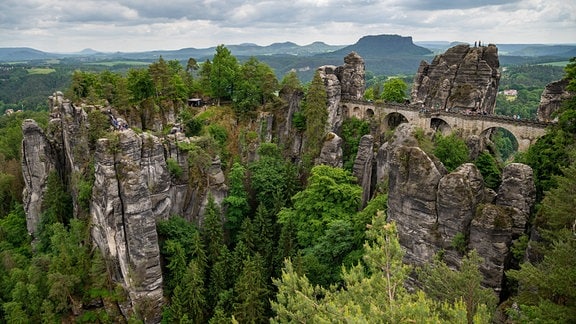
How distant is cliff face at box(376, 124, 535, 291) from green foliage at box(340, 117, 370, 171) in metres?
19.2

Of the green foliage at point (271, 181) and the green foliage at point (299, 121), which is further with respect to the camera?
the green foliage at point (299, 121)

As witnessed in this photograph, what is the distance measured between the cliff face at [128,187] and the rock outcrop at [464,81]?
2798 cm

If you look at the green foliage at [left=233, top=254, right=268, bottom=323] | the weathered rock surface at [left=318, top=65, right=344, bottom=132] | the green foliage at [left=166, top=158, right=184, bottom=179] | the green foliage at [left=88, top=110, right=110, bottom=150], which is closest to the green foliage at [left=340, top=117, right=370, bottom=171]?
the weathered rock surface at [left=318, top=65, right=344, bottom=132]

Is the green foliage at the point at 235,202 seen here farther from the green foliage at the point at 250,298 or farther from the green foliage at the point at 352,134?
the green foliage at the point at 352,134

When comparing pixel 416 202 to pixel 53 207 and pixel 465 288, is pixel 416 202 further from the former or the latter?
pixel 53 207

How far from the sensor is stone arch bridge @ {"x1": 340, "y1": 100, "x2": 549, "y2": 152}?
42656 mm

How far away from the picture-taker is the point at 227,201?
148 feet

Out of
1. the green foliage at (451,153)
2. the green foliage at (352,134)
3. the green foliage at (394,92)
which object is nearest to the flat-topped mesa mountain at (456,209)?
the green foliage at (451,153)

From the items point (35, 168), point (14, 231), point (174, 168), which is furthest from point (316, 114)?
point (14, 231)

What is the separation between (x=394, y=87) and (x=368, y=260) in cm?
4444

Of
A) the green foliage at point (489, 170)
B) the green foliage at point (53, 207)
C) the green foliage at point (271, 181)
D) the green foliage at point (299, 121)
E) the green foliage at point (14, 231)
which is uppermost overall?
the green foliage at point (299, 121)

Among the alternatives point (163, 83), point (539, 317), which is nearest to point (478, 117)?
point (539, 317)

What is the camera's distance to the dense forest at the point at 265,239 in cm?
1888

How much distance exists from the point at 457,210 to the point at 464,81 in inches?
1044
